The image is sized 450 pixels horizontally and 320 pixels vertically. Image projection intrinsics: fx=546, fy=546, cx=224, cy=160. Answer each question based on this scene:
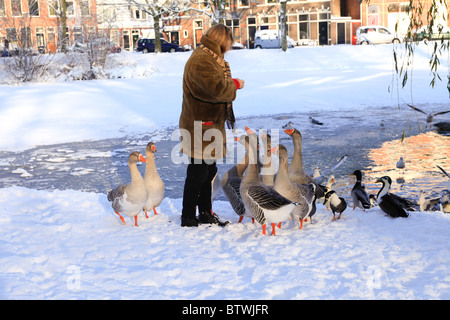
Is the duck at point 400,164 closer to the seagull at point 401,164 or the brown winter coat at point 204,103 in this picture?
the seagull at point 401,164

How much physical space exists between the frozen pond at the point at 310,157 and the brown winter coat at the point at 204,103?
280 cm

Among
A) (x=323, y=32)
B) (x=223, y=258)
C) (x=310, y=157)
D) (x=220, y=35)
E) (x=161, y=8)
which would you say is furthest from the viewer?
(x=323, y=32)

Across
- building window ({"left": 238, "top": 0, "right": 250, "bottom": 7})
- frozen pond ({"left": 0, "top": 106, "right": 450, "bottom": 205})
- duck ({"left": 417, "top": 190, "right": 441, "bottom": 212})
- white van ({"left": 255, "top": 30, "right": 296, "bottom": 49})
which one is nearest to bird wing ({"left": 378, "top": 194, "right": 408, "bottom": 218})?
duck ({"left": 417, "top": 190, "right": 441, "bottom": 212})

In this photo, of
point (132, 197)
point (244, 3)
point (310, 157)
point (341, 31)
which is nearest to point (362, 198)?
point (132, 197)

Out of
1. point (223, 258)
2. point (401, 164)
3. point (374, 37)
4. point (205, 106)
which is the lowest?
point (401, 164)

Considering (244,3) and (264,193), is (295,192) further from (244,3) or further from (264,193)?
(244,3)

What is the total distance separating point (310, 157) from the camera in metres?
10.5

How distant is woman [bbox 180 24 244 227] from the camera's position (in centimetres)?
502

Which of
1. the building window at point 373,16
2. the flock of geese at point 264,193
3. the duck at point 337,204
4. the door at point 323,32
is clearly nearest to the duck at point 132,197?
the flock of geese at point 264,193

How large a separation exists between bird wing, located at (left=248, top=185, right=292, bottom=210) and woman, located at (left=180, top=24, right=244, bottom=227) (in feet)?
1.71

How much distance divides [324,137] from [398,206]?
7.18 m

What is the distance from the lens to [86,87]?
69.4ft

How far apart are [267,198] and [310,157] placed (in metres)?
→ 5.56

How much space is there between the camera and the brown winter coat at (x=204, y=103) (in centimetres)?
501
